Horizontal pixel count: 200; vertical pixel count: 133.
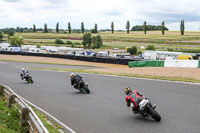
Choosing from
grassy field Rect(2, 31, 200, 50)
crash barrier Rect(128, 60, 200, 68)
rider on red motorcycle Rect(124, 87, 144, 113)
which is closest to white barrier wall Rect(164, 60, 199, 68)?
crash barrier Rect(128, 60, 200, 68)

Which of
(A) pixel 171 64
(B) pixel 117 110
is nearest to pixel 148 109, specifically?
(B) pixel 117 110

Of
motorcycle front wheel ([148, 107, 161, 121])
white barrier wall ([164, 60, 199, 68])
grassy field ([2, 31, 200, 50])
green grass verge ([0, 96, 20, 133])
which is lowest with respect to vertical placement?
green grass verge ([0, 96, 20, 133])

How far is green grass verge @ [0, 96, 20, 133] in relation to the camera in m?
9.85

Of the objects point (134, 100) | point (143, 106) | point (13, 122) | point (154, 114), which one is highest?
point (134, 100)

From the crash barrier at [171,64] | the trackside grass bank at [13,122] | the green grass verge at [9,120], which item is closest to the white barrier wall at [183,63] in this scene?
the crash barrier at [171,64]

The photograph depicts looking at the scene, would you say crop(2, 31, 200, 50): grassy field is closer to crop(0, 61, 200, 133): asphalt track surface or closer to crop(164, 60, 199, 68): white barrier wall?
crop(164, 60, 199, 68): white barrier wall

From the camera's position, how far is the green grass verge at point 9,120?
9.85 metres

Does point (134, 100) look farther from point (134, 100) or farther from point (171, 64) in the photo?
point (171, 64)

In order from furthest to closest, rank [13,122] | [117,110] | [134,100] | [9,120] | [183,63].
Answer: [183,63] < [117,110] < [9,120] < [13,122] < [134,100]

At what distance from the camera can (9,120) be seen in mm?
11148

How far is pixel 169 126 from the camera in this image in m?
9.41

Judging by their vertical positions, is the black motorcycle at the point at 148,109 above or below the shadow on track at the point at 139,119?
above

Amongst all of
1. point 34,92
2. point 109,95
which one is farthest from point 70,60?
point 109,95

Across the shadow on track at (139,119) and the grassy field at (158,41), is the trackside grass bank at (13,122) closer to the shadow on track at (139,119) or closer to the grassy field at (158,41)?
the shadow on track at (139,119)
